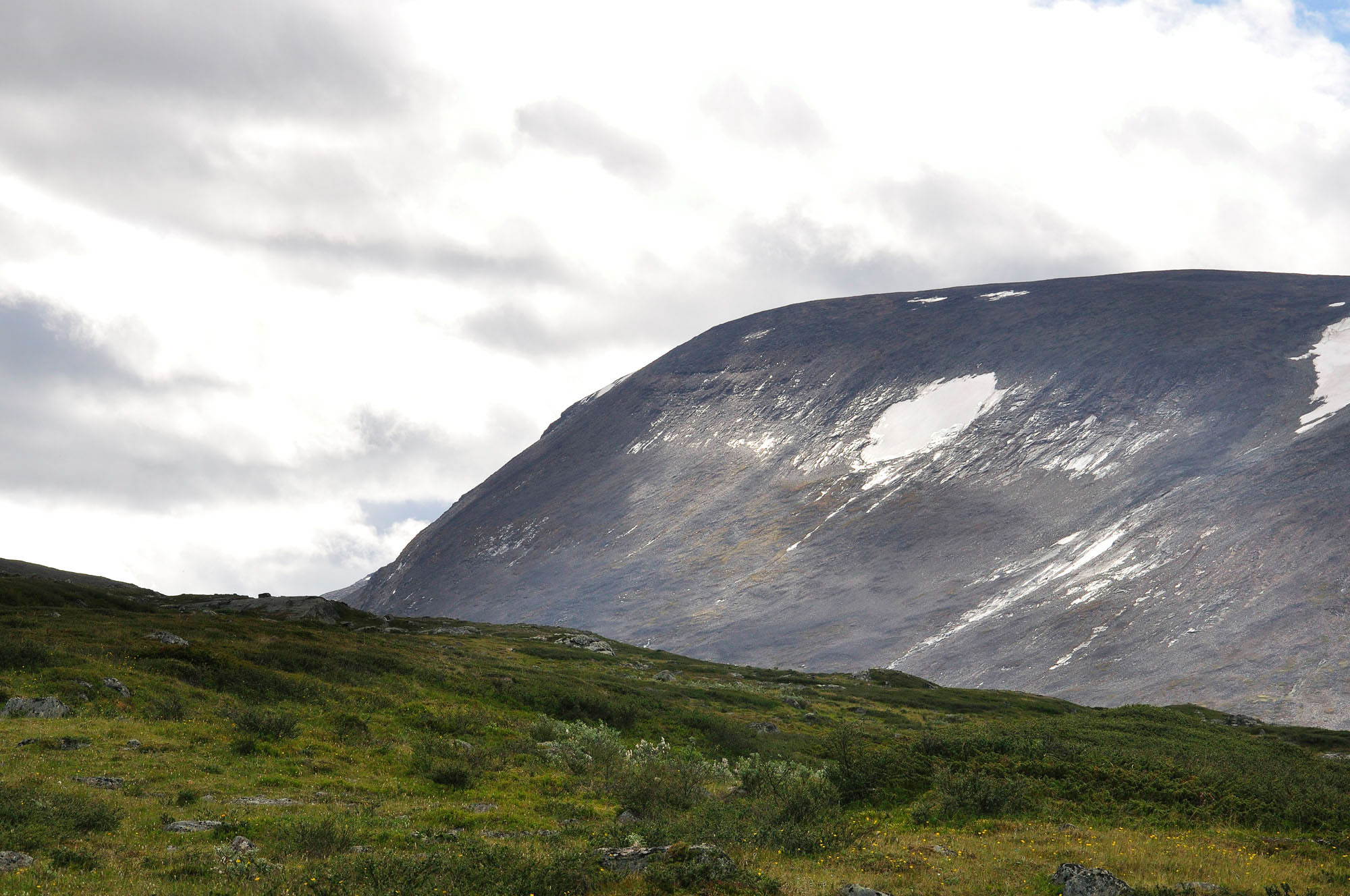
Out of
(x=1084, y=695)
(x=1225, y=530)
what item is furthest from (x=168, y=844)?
(x=1225, y=530)

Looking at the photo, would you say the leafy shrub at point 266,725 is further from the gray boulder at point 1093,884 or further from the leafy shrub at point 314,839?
the gray boulder at point 1093,884

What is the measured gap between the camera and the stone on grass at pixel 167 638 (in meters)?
38.7

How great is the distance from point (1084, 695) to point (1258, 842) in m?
89.2

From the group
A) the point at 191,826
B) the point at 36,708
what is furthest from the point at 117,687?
the point at 191,826

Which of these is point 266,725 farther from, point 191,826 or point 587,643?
point 587,643

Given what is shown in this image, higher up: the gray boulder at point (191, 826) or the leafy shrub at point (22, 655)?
the leafy shrub at point (22, 655)

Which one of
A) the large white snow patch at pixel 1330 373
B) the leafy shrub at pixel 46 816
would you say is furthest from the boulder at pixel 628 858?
the large white snow patch at pixel 1330 373

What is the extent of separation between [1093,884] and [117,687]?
3179cm

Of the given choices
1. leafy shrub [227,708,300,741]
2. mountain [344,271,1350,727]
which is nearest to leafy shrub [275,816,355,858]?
leafy shrub [227,708,300,741]

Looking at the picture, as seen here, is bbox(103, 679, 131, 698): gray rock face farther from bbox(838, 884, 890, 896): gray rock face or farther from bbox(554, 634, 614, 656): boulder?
bbox(554, 634, 614, 656): boulder

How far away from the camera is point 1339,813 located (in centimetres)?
2434

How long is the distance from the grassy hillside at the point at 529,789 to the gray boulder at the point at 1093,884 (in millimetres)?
659

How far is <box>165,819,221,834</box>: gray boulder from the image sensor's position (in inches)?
701

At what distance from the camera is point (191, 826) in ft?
59.9
